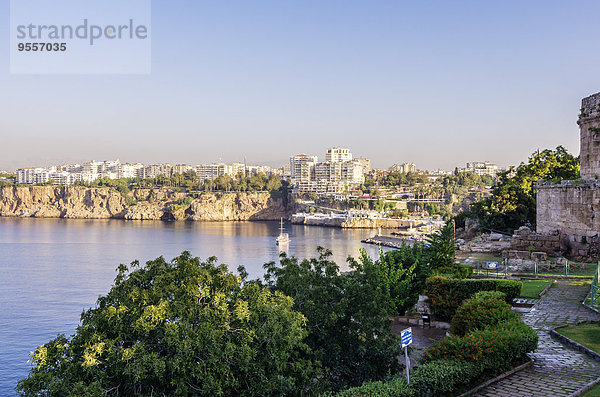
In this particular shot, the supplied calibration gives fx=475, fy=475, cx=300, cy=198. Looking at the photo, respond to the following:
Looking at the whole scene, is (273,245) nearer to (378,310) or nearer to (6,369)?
(6,369)

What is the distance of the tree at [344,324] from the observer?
361 inches

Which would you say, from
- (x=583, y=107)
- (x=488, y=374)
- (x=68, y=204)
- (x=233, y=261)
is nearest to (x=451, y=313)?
(x=488, y=374)

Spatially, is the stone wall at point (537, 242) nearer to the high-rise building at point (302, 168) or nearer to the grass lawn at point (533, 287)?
the grass lawn at point (533, 287)

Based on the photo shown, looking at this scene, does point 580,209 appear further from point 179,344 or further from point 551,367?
point 179,344

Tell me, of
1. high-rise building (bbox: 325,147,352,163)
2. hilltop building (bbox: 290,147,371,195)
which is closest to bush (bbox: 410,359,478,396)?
hilltop building (bbox: 290,147,371,195)

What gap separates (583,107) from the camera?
61.4 ft

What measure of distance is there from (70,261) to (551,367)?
159 feet

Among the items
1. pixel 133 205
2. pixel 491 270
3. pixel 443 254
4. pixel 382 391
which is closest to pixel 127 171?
pixel 133 205

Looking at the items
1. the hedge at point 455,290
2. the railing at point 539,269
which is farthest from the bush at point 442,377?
the railing at point 539,269

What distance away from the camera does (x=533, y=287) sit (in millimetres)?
14156

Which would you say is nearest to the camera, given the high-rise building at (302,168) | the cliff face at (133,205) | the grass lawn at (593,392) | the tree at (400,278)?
the grass lawn at (593,392)

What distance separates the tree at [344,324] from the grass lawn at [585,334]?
11.4 feet

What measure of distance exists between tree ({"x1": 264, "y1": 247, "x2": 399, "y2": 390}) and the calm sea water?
13035 mm

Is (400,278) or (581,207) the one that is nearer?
(400,278)
